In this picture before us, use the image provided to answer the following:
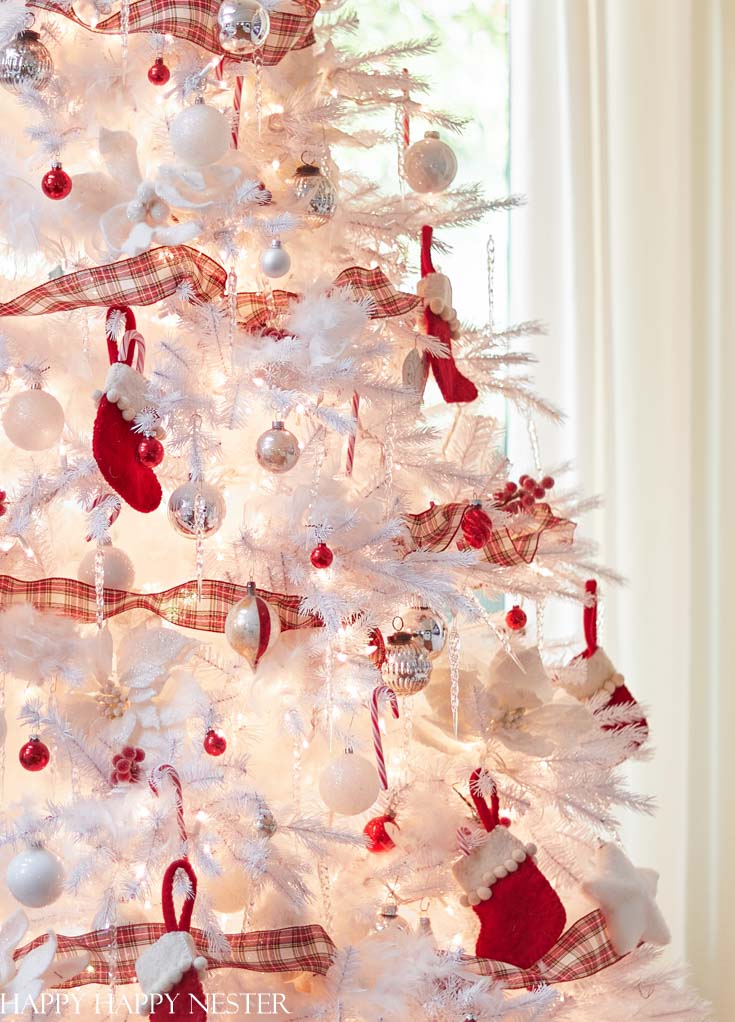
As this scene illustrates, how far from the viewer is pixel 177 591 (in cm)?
123

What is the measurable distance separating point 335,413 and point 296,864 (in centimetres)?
49

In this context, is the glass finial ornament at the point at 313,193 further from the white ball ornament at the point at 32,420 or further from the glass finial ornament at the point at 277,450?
the white ball ornament at the point at 32,420

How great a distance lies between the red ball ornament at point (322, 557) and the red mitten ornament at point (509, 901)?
42 cm

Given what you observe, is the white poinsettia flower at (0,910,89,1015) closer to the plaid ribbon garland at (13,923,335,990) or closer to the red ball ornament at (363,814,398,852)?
the plaid ribbon garland at (13,923,335,990)

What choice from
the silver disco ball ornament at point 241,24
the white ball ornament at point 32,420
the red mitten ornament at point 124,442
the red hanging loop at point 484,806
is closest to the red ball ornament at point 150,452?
the red mitten ornament at point 124,442

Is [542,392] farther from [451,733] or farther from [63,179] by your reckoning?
[63,179]

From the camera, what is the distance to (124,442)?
1.15 meters

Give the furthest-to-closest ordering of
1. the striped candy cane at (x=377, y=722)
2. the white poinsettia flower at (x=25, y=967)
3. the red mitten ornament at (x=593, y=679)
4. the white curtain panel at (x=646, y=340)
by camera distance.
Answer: the white curtain panel at (x=646, y=340) < the red mitten ornament at (x=593, y=679) < the striped candy cane at (x=377, y=722) < the white poinsettia flower at (x=25, y=967)

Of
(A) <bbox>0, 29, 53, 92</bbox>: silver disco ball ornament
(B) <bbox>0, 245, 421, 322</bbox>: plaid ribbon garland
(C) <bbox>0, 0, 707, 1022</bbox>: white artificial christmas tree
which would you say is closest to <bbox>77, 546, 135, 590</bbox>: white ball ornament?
(C) <bbox>0, 0, 707, 1022</bbox>: white artificial christmas tree

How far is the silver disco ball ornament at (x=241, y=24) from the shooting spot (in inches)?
46.7

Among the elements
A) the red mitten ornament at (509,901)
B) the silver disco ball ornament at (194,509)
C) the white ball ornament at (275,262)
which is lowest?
the red mitten ornament at (509,901)

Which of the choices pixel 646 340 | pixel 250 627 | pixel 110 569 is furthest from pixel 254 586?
pixel 646 340

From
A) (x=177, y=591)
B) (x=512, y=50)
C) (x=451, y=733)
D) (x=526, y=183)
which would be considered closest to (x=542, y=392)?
(x=526, y=183)

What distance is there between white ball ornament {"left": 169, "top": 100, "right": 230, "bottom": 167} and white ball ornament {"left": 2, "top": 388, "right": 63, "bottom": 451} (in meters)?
0.31
